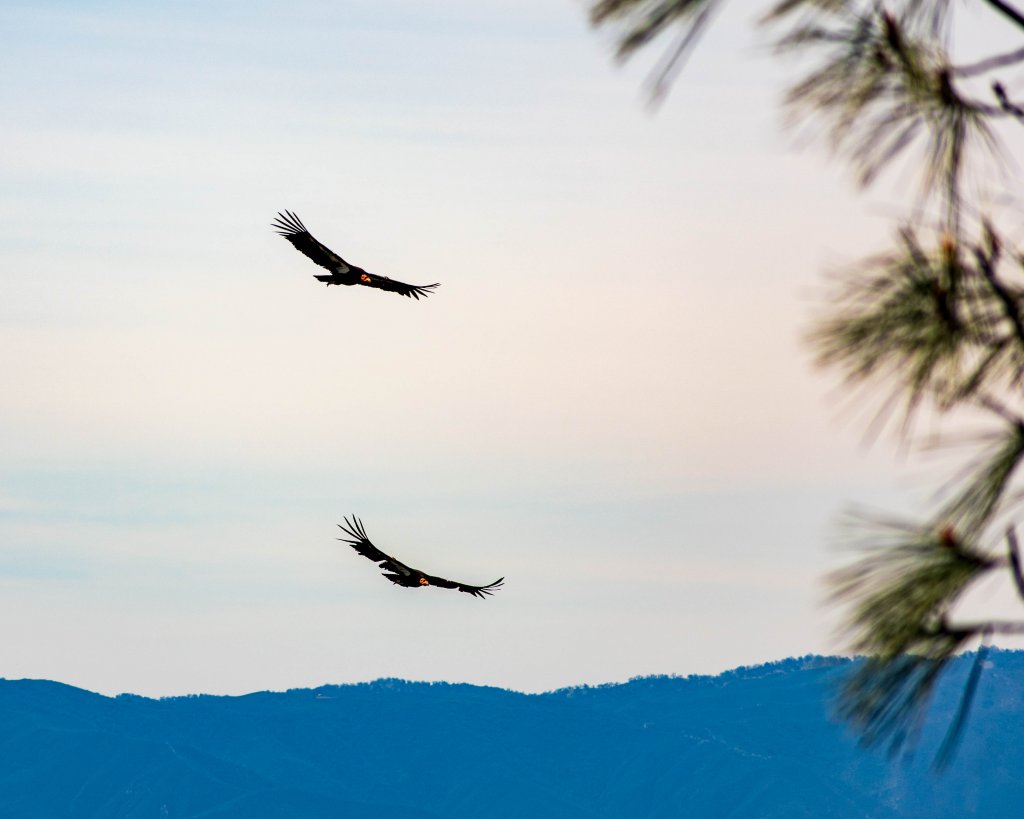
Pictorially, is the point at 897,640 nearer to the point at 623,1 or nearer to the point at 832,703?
the point at 832,703

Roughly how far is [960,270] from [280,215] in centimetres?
606

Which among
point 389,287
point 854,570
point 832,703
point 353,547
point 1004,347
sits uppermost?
point 389,287

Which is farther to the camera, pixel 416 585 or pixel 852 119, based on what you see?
pixel 416 585

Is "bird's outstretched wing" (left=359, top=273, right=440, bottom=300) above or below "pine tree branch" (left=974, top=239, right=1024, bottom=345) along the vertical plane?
above

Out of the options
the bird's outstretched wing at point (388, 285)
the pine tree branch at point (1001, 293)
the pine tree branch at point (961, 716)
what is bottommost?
the pine tree branch at point (961, 716)

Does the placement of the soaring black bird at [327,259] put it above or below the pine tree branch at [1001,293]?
above

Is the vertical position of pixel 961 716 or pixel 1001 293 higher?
pixel 1001 293

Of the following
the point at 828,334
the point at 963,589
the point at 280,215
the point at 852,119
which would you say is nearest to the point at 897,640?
the point at 963,589

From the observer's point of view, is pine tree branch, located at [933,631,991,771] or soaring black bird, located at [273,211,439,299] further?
soaring black bird, located at [273,211,439,299]

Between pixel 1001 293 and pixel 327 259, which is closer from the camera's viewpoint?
pixel 1001 293

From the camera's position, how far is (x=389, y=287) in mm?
11578

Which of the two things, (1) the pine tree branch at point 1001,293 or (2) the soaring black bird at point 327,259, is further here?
(2) the soaring black bird at point 327,259

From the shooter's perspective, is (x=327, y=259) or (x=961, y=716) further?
(x=327, y=259)

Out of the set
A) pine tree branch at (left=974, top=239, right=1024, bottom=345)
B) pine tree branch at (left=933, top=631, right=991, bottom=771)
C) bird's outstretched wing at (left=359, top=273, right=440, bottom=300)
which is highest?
bird's outstretched wing at (left=359, top=273, right=440, bottom=300)
